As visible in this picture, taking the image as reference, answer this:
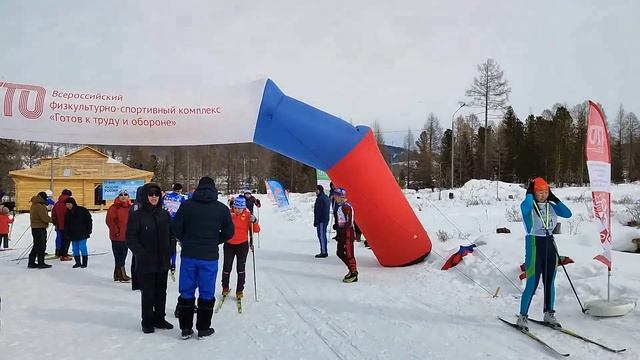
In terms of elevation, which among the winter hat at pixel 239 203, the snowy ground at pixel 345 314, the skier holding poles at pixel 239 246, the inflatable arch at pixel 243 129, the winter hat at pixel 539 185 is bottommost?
the snowy ground at pixel 345 314

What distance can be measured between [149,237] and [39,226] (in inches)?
253

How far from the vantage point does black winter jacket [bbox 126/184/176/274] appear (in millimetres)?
5430

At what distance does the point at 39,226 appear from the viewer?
1025cm

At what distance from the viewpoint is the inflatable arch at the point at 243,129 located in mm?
7703

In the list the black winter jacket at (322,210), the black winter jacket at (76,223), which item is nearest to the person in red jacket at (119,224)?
the black winter jacket at (76,223)

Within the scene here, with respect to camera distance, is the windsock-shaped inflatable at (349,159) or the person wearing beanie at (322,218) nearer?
the windsock-shaped inflatable at (349,159)

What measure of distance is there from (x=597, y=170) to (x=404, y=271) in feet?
13.4

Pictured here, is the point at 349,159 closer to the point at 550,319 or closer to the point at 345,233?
the point at 345,233

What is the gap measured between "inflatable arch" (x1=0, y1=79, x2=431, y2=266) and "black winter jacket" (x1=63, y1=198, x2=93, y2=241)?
3.00 m

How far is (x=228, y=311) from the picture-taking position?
642 cm

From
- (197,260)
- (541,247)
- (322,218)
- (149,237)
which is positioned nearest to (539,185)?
(541,247)

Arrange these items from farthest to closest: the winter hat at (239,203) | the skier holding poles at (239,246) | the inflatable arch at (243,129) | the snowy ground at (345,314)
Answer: the inflatable arch at (243,129) → the winter hat at (239,203) → the skier holding poles at (239,246) → the snowy ground at (345,314)

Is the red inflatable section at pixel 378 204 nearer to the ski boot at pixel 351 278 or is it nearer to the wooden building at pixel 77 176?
the ski boot at pixel 351 278

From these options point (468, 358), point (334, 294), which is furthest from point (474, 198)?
point (468, 358)
